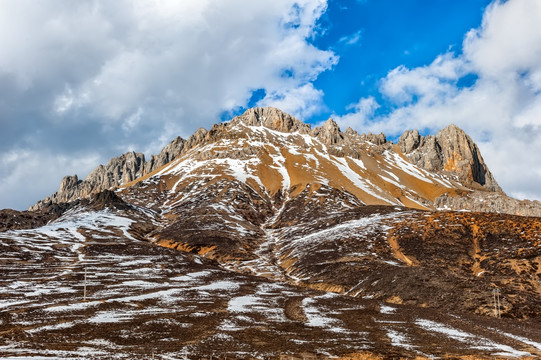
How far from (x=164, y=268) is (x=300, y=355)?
280ft

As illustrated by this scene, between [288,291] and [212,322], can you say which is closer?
[212,322]

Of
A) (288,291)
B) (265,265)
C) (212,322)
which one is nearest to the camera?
(212,322)

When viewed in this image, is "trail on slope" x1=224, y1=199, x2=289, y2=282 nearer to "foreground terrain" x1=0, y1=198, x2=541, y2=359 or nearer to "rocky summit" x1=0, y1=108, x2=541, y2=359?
"rocky summit" x1=0, y1=108, x2=541, y2=359

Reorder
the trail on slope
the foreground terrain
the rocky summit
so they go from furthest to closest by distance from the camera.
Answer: the trail on slope < the rocky summit < the foreground terrain

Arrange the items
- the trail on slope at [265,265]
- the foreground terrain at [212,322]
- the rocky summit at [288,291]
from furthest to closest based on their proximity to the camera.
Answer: the trail on slope at [265,265] < the rocky summit at [288,291] < the foreground terrain at [212,322]

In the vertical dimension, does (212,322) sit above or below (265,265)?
below

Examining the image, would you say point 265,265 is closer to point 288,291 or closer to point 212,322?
point 288,291

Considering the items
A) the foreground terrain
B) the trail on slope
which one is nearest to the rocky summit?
the foreground terrain

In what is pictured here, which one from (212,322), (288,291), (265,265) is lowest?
(212,322)

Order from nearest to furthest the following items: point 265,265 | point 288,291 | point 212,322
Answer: point 212,322 → point 288,291 → point 265,265

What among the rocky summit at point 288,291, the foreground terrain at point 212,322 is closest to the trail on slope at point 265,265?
the rocky summit at point 288,291

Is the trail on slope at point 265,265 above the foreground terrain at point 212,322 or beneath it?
above

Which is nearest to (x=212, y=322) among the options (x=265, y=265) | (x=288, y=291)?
(x=288, y=291)

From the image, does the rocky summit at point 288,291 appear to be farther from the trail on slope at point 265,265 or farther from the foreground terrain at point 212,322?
the trail on slope at point 265,265
